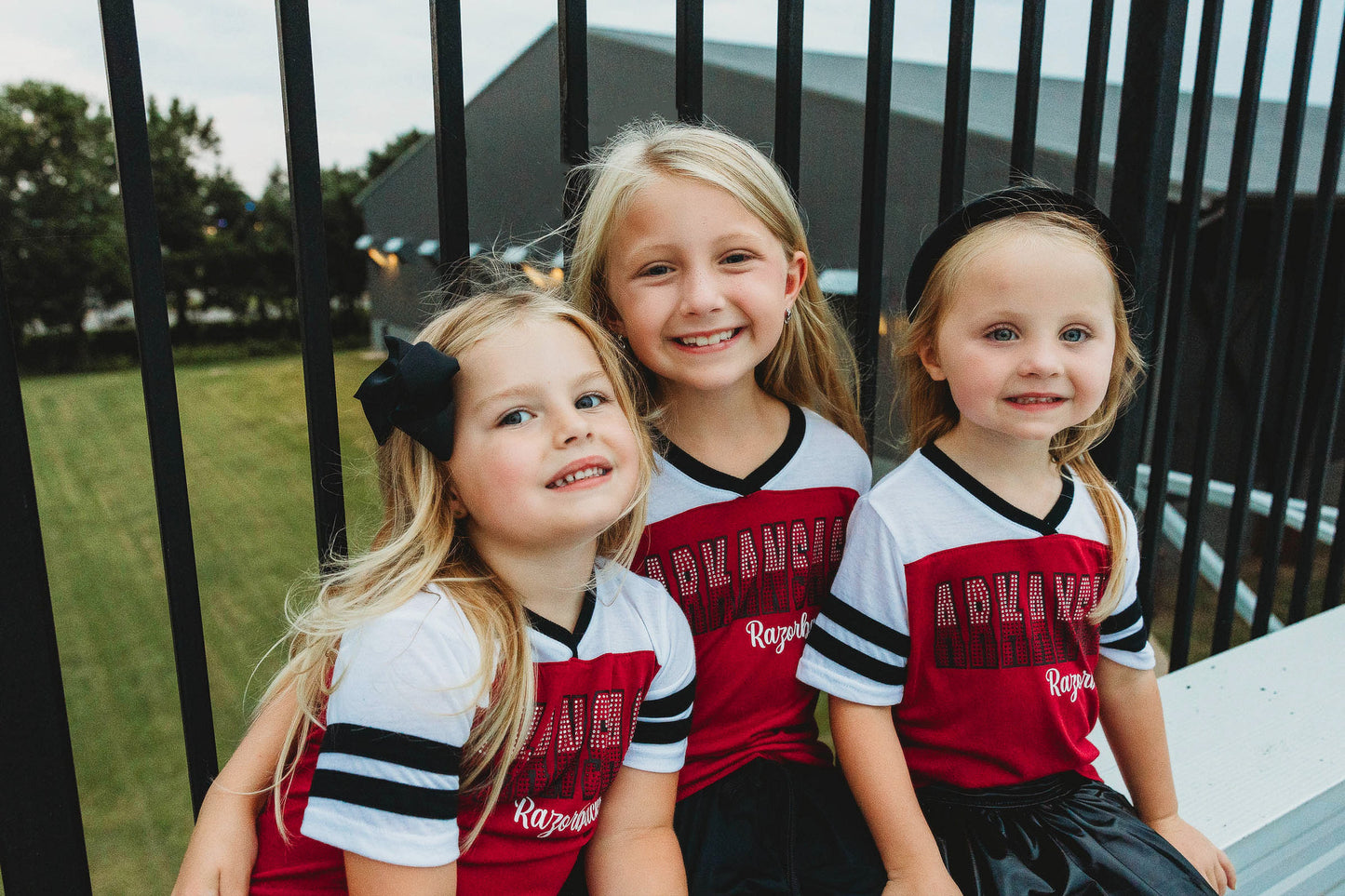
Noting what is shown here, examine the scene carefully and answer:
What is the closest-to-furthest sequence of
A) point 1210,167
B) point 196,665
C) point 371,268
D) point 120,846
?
point 196,665 < point 120,846 < point 1210,167 < point 371,268

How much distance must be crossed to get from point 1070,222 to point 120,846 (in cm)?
357

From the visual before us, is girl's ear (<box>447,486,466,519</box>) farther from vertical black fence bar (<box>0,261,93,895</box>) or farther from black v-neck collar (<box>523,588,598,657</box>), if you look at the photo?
vertical black fence bar (<box>0,261,93,895</box>)

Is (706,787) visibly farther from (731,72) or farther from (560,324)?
(731,72)

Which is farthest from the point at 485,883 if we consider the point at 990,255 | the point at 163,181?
the point at 163,181

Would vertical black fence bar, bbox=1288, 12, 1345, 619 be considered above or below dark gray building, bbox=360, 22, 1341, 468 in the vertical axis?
below

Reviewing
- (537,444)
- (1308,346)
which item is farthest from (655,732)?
(1308,346)

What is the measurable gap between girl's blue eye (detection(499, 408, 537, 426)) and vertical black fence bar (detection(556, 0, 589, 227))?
16.3 inches

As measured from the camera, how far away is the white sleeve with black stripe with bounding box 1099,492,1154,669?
130 centimetres

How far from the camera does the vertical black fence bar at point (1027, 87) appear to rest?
4.92ft

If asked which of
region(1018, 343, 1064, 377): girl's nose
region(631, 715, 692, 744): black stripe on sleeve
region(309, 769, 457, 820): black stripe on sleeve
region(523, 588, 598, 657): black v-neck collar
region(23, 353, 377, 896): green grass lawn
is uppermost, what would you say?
region(1018, 343, 1064, 377): girl's nose

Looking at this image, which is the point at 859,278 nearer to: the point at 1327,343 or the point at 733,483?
the point at 733,483

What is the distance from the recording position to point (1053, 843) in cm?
115

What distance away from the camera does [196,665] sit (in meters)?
1.12

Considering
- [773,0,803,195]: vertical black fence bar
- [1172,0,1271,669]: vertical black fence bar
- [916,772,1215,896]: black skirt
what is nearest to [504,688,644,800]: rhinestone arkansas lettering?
[916,772,1215,896]: black skirt
